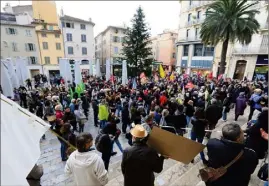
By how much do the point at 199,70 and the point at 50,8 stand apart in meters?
30.5

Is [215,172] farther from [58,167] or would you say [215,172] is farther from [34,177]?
[58,167]

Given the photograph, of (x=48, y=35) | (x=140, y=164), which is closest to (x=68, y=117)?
(x=140, y=164)

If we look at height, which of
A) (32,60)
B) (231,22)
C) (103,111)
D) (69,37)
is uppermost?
(69,37)

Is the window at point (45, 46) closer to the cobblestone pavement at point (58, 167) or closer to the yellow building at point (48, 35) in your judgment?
the yellow building at point (48, 35)

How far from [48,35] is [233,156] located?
3626 cm

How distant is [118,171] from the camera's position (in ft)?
15.4

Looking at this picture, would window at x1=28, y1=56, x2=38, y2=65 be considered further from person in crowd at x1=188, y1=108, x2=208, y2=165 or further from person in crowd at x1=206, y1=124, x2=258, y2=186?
person in crowd at x1=206, y1=124, x2=258, y2=186

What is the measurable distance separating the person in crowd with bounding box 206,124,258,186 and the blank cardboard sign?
286 millimetres

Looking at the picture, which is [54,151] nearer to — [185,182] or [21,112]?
[185,182]

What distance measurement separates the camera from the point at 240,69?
26203 mm

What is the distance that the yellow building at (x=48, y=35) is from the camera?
30.5 metres

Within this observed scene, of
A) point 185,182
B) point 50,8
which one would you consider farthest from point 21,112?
point 50,8

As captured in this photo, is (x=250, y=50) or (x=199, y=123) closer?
(x=199, y=123)

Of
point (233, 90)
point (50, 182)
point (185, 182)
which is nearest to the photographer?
point (185, 182)
